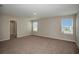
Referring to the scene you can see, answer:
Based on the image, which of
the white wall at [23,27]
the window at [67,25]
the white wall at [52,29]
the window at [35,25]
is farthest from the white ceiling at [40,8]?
the window at [35,25]

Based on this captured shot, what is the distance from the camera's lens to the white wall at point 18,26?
4.99 meters

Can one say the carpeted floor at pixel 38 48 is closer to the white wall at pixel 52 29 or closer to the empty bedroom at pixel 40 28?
the empty bedroom at pixel 40 28

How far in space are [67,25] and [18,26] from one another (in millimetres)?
4394

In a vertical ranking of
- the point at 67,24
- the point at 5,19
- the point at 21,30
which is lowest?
the point at 21,30

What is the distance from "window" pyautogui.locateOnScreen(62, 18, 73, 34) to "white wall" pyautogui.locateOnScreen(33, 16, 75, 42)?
306mm

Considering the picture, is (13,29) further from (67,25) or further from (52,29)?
(67,25)

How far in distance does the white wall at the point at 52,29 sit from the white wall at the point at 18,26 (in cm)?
124

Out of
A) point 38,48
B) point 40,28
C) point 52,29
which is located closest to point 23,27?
point 40,28

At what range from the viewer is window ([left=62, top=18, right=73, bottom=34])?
490cm

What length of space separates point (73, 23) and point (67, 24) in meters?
0.47
